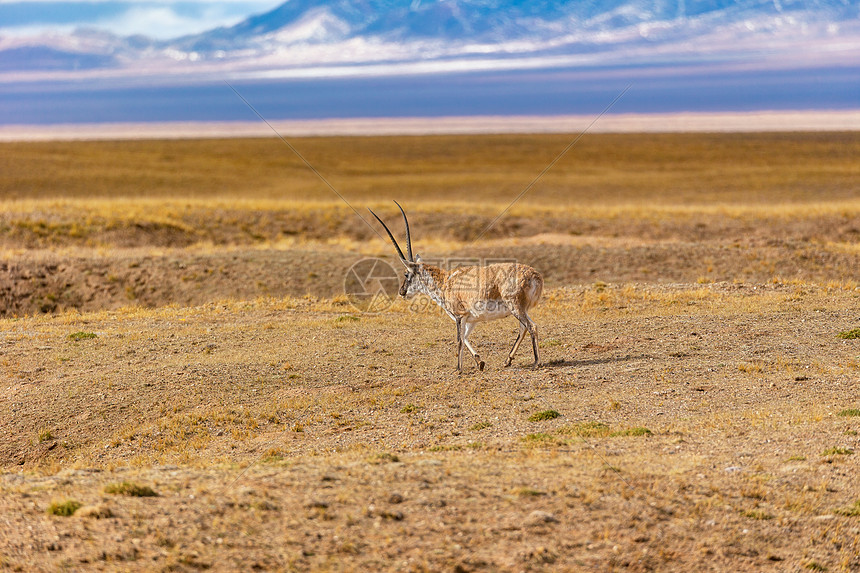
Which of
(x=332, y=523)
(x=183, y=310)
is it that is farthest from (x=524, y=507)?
(x=183, y=310)

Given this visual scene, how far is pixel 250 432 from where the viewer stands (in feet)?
42.0

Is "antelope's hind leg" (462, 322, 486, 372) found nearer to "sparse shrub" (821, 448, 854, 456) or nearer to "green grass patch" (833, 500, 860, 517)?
"sparse shrub" (821, 448, 854, 456)

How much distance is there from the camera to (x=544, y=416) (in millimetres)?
12398

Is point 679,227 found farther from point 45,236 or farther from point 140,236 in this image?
point 45,236

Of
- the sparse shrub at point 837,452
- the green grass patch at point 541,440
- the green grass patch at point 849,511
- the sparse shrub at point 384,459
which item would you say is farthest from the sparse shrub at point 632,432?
the sparse shrub at point 384,459

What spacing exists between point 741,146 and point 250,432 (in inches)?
3703

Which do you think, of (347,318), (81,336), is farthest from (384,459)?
(81,336)

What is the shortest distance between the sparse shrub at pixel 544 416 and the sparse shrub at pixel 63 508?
6247 mm

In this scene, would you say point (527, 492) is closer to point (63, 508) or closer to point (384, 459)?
point (384, 459)

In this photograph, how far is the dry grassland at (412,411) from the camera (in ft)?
26.8
